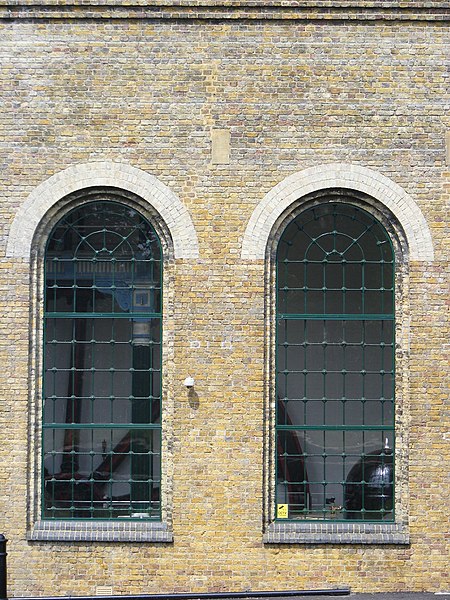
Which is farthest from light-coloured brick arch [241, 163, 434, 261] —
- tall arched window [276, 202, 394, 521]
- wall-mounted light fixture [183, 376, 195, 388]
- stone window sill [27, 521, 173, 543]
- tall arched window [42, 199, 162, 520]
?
stone window sill [27, 521, 173, 543]

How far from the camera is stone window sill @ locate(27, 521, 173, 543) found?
13094mm

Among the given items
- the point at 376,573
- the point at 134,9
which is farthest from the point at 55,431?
the point at 134,9

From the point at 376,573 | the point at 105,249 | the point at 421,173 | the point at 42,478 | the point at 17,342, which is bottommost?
the point at 376,573

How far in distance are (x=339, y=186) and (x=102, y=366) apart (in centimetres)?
410

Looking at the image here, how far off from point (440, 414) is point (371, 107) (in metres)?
4.29

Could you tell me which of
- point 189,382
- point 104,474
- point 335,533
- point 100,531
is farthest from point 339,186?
point 100,531

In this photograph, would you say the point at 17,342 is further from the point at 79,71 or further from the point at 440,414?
the point at 440,414

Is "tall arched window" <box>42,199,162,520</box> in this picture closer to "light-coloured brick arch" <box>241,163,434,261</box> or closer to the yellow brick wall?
the yellow brick wall

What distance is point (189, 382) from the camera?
13156mm

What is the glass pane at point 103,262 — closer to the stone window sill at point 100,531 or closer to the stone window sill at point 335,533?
the stone window sill at point 100,531

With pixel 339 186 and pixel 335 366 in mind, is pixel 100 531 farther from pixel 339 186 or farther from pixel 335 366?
pixel 339 186

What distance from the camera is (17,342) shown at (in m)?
13.3

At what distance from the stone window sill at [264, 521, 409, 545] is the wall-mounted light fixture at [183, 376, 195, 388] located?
219cm

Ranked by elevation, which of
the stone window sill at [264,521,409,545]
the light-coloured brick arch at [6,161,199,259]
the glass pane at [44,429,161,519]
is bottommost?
the stone window sill at [264,521,409,545]
